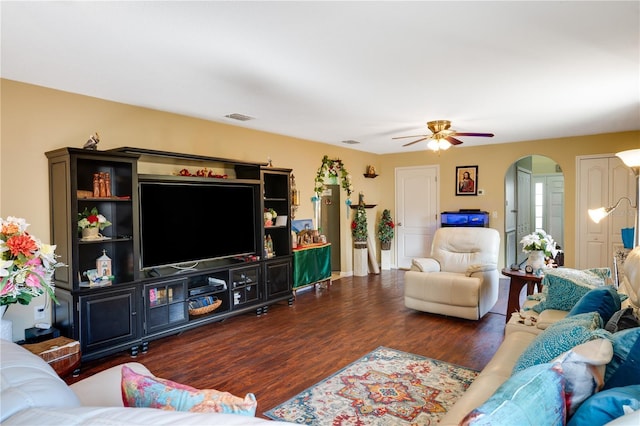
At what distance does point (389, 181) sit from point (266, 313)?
4.42 metres

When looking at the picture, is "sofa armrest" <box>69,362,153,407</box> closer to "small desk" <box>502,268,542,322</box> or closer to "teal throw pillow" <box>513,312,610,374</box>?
"teal throw pillow" <box>513,312,610,374</box>

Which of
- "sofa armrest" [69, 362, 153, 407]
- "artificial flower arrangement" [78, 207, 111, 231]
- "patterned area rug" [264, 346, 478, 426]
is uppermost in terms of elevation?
"artificial flower arrangement" [78, 207, 111, 231]

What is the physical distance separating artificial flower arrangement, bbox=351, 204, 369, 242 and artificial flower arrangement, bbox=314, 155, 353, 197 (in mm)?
417

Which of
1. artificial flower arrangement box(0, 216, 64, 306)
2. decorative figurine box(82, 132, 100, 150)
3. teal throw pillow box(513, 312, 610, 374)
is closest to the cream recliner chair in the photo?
teal throw pillow box(513, 312, 610, 374)

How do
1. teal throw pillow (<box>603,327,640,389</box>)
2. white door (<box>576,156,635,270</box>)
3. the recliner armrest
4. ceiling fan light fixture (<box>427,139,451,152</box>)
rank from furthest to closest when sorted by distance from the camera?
1. white door (<box>576,156,635,270</box>)
2. ceiling fan light fixture (<box>427,139,451,152</box>)
3. the recliner armrest
4. teal throw pillow (<box>603,327,640,389</box>)

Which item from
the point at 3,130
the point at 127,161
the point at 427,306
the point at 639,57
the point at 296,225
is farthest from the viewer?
the point at 296,225

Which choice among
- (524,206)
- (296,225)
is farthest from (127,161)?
(524,206)

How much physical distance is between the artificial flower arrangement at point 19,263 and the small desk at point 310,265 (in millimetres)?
4008

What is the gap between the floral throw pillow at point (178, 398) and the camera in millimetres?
1115

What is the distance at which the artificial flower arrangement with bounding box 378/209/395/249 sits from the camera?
25.7ft

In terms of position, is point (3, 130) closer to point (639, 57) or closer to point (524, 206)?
point (639, 57)

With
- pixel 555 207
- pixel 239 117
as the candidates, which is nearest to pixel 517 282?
pixel 239 117

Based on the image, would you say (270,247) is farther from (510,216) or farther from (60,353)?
(510,216)

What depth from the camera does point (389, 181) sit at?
27.0 feet
